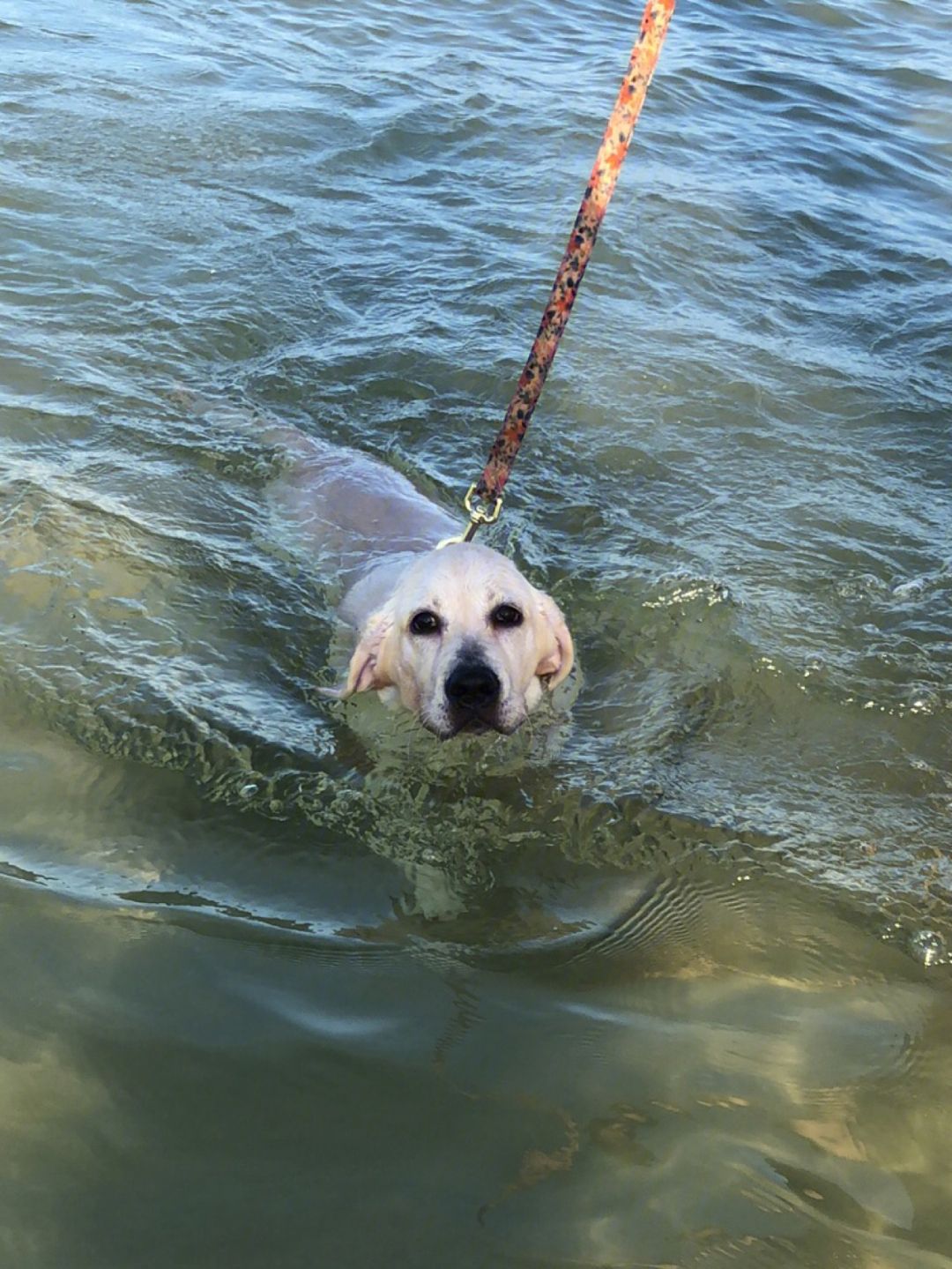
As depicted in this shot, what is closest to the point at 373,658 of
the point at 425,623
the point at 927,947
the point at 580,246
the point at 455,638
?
the point at 425,623

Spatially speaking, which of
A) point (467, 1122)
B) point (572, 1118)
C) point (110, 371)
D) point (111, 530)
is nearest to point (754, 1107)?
point (572, 1118)

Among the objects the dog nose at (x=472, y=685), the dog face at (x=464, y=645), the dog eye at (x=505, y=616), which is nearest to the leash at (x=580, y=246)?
the dog face at (x=464, y=645)

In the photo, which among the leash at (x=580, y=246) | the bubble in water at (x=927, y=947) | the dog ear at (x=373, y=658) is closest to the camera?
the bubble in water at (x=927, y=947)

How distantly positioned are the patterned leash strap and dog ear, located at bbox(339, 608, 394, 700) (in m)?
0.49

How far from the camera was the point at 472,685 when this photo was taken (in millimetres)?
4059

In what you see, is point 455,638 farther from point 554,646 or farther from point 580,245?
point 580,245

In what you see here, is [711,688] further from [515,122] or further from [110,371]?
[515,122]

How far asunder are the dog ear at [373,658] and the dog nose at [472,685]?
40 centimetres

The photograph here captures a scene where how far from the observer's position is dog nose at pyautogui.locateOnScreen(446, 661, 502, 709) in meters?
4.06

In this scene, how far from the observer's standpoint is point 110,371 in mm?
6555

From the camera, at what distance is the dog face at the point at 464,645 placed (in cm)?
410

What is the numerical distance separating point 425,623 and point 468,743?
1.55ft

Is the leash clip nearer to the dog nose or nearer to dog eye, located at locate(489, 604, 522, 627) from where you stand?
dog eye, located at locate(489, 604, 522, 627)

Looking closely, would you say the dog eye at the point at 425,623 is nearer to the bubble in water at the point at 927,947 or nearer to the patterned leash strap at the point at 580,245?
the patterned leash strap at the point at 580,245
